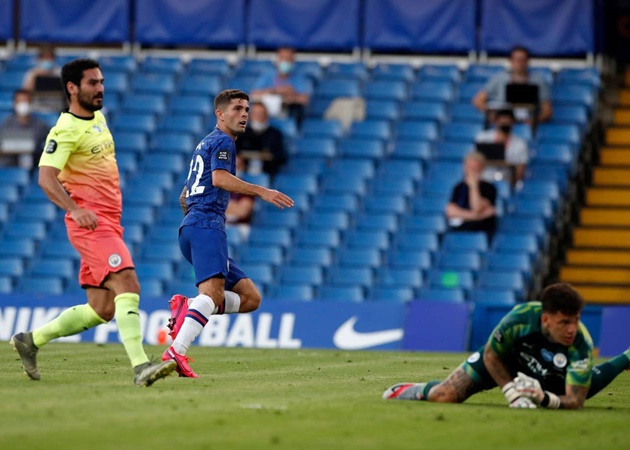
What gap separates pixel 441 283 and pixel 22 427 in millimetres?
13889

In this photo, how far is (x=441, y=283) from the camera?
21.8 metres

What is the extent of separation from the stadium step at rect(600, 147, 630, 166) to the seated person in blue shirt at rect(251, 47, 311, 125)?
5281 millimetres

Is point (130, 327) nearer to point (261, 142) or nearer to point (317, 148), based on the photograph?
point (261, 142)

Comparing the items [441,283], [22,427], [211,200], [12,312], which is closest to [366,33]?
[441,283]

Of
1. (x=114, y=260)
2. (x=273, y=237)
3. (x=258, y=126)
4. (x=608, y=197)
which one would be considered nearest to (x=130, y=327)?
(x=114, y=260)

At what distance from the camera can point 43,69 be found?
2653 centimetres

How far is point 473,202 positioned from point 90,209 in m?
11.0

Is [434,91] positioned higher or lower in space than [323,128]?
higher

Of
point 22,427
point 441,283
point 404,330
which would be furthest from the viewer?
point 441,283

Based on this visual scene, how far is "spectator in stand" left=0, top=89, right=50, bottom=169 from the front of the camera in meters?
24.6

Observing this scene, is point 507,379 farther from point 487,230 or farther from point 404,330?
point 487,230

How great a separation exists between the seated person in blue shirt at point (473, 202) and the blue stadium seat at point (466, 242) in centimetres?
9

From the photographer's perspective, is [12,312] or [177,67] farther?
[177,67]

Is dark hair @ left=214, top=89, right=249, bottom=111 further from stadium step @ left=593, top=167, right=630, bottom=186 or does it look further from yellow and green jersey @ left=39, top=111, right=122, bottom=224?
stadium step @ left=593, top=167, right=630, bottom=186
